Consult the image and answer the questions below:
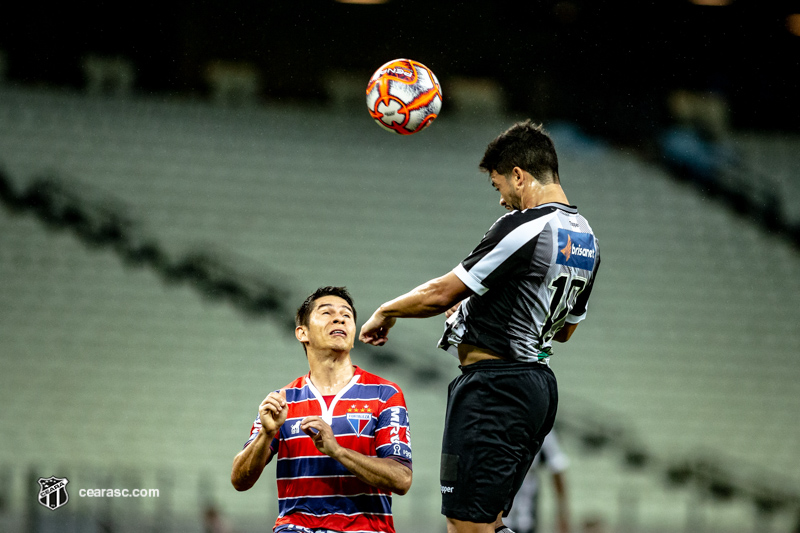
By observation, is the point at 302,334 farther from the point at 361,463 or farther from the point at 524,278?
the point at 524,278

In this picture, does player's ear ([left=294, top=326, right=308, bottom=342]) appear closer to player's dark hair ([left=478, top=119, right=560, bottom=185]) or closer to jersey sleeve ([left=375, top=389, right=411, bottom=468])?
jersey sleeve ([left=375, top=389, right=411, bottom=468])

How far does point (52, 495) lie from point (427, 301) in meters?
5.86

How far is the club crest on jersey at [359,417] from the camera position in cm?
373

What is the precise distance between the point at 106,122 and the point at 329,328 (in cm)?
706

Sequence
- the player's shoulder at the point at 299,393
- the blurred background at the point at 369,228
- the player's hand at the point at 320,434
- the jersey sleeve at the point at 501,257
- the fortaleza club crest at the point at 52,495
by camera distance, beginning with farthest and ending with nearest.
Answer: the blurred background at the point at 369,228 < the fortaleza club crest at the point at 52,495 < the player's shoulder at the point at 299,393 < the jersey sleeve at the point at 501,257 < the player's hand at the point at 320,434

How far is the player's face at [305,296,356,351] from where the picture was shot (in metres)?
3.86

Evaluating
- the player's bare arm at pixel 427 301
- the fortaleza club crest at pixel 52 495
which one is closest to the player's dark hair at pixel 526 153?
the player's bare arm at pixel 427 301

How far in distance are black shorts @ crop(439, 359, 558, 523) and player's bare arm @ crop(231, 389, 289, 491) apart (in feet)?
2.30

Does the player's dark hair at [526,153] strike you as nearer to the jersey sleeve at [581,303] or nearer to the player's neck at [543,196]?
the player's neck at [543,196]

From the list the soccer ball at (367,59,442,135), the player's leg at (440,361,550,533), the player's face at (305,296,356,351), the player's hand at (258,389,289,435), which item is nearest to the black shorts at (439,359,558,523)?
the player's leg at (440,361,550,533)

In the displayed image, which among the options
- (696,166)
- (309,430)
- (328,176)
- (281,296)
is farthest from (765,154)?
(309,430)

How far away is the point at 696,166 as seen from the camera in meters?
11.1

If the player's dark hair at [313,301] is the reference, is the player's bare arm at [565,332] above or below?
below

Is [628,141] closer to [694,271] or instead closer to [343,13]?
[694,271]
